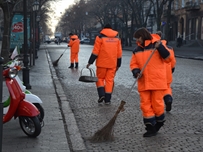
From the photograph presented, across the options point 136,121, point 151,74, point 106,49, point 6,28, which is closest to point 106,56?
point 106,49

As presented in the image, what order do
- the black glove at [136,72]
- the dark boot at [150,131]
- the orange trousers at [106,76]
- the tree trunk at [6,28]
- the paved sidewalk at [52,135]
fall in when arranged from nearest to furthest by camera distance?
the paved sidewalk at [52,135], the black glove at [136,72], the dark boot at [150,131], the orange trousers at [106,76], the tree trunk at [6,28]

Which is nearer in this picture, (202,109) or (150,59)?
(150,59)

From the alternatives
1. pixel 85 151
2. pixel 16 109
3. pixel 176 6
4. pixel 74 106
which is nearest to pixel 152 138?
pixel 85 151

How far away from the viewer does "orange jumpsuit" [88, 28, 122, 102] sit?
9.32 metres

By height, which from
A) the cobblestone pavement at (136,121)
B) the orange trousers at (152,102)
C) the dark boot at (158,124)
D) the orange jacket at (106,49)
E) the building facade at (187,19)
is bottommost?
the cobblestone pavement at (136,121)

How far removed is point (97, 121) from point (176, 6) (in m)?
56.5

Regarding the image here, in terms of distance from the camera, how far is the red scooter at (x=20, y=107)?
627 centimetres

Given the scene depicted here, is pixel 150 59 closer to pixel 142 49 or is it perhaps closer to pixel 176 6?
pixel 142 49

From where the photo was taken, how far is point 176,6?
62.3m

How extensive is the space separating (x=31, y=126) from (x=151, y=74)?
6.37 feet

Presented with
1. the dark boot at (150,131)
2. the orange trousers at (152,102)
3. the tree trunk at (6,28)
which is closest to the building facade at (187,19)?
the tree trunk at (6,28)

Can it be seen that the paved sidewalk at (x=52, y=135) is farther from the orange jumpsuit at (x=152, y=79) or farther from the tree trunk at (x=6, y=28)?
the tree trunk at (x=6, y=28)

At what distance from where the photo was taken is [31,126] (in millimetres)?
6508

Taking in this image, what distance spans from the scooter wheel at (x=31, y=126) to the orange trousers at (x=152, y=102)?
5.12ft
